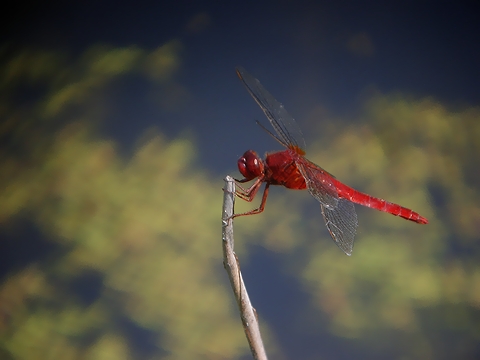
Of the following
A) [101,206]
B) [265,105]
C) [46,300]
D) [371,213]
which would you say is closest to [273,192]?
[371,213]

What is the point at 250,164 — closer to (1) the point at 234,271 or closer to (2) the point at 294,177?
(2) the point at 294,177

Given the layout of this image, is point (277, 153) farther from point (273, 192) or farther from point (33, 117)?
point (33, 117)

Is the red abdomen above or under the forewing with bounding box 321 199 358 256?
above

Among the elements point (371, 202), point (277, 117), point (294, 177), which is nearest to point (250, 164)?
point (294, 177)

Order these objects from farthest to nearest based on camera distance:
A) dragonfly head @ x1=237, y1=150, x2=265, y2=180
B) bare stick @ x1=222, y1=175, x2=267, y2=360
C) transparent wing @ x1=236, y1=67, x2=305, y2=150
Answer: transparent wing @ x1=236, y1=67, x2=305, y2=150 < dragonfly head @ x1=237, y1=150, x2=265, y2=180 < bare stick @ x1=222, y1=175, x2=267, y2=360

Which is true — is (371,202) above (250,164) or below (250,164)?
above

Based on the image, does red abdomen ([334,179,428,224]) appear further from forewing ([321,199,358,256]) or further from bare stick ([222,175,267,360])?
bare stick ([222,175,267,360])

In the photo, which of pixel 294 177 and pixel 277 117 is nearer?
pixel 294 177

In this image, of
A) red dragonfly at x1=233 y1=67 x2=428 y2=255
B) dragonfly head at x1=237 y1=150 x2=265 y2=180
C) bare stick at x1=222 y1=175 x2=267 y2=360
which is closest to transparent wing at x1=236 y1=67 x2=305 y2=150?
red dragonfly at x1=233 y1=67 x2=428 y2=255
